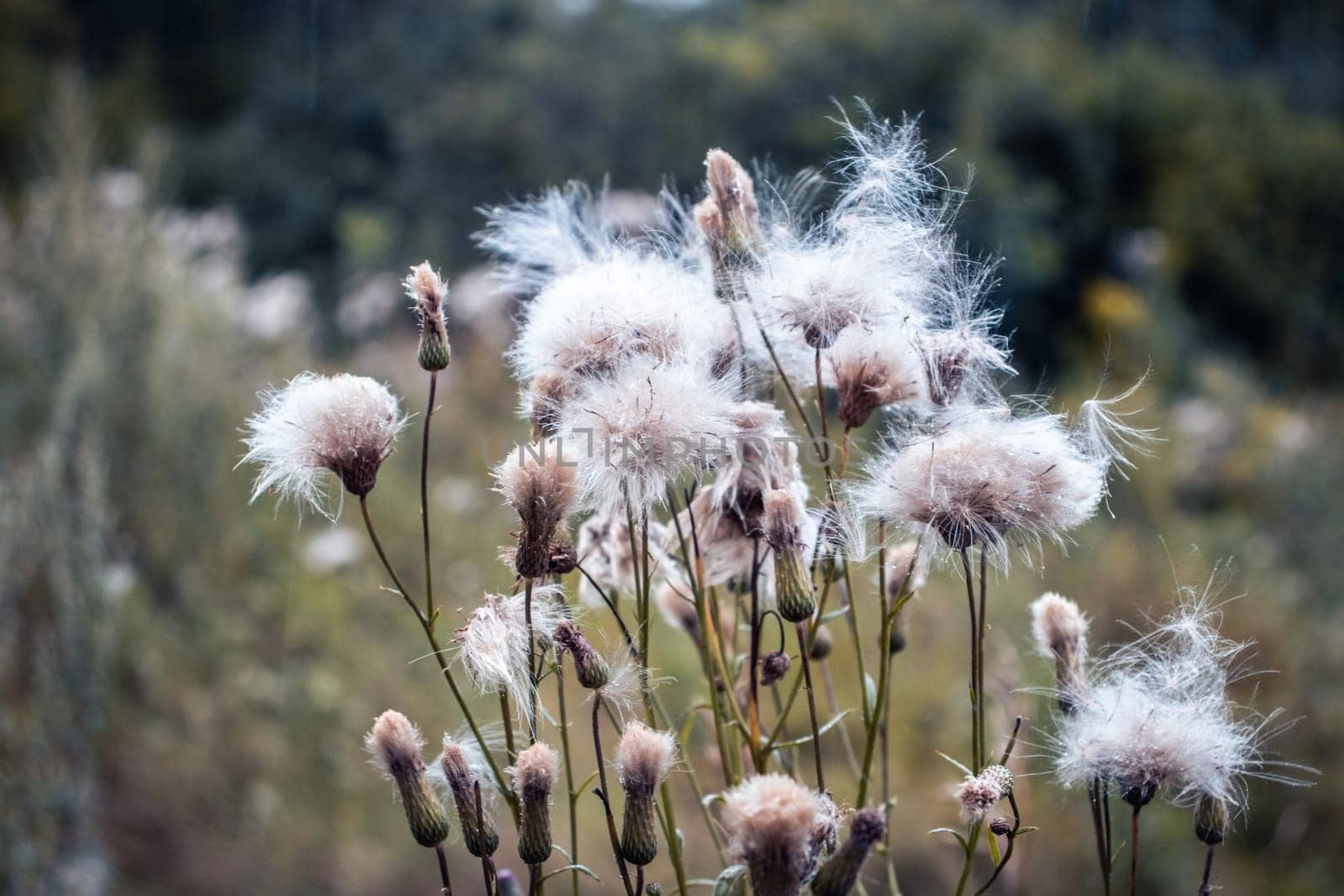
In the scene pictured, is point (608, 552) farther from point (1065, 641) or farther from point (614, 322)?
point (1065, 641)

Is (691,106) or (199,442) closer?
(199,442)

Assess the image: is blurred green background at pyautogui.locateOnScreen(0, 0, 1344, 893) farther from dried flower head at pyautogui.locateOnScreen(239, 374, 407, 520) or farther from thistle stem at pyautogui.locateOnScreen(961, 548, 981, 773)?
dried flower head at pyautogui.locateOnScreen(239, 374, 407, 520)

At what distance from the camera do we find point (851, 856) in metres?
0.52

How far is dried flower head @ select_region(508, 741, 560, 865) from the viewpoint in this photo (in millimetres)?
569

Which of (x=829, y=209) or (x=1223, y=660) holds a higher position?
(x=829, y=209)

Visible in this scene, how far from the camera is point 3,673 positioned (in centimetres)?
227

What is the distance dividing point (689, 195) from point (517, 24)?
6.73 metres

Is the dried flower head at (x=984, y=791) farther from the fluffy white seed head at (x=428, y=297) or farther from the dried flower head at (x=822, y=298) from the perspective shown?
the fluffy white seed head at (x=428, y=297)

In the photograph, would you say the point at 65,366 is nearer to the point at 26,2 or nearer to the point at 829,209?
the point at 829,209

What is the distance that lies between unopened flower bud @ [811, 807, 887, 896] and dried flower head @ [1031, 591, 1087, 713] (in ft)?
0.70

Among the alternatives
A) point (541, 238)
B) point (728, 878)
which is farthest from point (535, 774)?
point (541, 238)

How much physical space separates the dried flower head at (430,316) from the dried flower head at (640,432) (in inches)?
4.1

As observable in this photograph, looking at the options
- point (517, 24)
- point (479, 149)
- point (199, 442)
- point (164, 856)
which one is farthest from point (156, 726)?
point (517, 24)

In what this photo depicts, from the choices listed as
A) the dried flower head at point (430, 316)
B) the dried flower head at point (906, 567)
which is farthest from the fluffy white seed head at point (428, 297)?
the dried flower head at point (906, 567)
